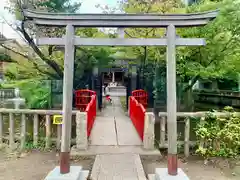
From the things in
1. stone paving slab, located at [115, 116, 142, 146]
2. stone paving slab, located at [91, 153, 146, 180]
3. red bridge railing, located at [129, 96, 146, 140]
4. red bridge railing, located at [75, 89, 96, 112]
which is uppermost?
red bridge railing, located at [75, 89, 96, 112]

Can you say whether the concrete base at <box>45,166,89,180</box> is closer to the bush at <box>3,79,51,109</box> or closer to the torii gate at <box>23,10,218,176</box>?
the torii gate at <box>23,10,218,176</box>

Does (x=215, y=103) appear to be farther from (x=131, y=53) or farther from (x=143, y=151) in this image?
(x=143, y=151)

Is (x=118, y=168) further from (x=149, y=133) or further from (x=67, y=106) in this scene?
(x=67, y=106)

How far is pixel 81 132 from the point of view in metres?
5.66

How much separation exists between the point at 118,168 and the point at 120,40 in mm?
2474

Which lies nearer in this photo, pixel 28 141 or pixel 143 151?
pixel 143 151

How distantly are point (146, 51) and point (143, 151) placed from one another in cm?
601

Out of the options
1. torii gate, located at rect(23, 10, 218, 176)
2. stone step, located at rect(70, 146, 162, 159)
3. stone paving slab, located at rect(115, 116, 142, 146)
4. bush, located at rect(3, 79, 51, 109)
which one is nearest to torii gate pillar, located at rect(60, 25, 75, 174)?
torii gate, located at rect(23, 10, 218, 176)

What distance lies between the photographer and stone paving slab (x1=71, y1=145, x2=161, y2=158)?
5453mm

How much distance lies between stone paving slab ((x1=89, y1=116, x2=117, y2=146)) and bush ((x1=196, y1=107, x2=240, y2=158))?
218 cm

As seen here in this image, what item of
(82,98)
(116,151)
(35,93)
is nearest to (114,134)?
(116,151)

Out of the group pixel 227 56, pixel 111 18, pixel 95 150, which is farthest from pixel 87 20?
pixel 227 56

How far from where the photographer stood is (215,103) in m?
15.6

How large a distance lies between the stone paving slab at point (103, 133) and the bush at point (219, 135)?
2.18 meters
